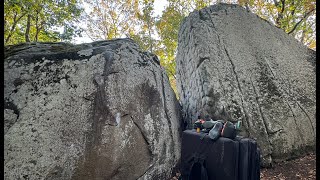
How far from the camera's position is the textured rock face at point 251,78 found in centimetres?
446

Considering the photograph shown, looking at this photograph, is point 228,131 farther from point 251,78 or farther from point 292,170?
point 251,78

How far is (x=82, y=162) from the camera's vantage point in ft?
10.7

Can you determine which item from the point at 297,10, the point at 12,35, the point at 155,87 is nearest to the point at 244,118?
the point at 155,87

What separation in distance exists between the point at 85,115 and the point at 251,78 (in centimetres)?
408

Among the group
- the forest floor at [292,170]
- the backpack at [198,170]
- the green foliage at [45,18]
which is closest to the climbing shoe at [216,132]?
the backpack at [198,170]

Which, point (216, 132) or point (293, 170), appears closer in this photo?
point (216, 132)

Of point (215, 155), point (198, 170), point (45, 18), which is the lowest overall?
point (198, 170)

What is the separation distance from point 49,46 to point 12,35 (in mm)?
11327

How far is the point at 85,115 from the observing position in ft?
11.3

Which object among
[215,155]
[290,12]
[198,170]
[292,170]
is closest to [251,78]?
[292,170]

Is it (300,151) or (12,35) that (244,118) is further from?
(12,35)

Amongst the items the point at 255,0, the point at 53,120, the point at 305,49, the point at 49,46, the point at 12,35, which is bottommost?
the point at 53,120

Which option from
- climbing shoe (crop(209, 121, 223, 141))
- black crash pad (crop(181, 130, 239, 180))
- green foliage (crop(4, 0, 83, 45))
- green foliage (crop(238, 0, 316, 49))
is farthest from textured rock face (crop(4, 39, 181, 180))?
green foliage (crop(238, 0, 316, 49))

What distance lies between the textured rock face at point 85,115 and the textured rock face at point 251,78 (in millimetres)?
1456
